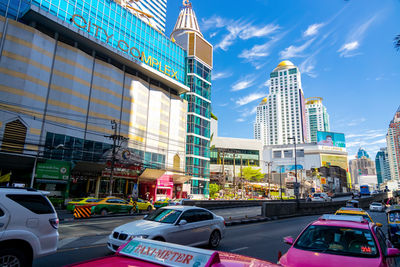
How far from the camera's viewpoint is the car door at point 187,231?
8.21 metres

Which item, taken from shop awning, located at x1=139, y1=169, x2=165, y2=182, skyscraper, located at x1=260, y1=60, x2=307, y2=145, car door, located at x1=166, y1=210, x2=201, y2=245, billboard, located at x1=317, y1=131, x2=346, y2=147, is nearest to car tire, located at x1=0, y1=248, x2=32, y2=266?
car door, located at x1=166, y1=210, x2=201, y2=245

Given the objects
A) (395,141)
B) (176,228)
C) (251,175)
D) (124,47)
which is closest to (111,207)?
(176,228)

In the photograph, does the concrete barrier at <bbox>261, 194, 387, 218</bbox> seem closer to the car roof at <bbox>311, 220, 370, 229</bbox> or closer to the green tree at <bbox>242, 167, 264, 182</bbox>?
the car roof at <bbox>311, 220, 370, 229</bbox>

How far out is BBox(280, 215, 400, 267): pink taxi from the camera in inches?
174

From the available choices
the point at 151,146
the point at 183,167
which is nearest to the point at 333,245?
the point at 151,146

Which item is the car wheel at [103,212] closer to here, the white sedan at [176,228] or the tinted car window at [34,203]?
the white sedan at [176,228]

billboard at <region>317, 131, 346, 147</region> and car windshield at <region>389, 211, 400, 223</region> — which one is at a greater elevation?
billboard at <region>317, 131, 346, 147</region>

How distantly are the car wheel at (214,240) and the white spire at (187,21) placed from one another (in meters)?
65.1

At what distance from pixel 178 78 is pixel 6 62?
3331 cm

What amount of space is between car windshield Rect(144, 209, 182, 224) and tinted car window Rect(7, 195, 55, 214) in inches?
140

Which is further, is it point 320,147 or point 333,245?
point 320,147

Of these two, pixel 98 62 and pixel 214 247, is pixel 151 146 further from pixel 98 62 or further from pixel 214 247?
pixel 214 247

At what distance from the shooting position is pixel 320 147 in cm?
15025

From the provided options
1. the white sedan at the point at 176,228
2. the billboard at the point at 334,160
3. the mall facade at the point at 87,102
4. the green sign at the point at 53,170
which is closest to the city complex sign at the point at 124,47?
the mall facade at the point at 87,102
